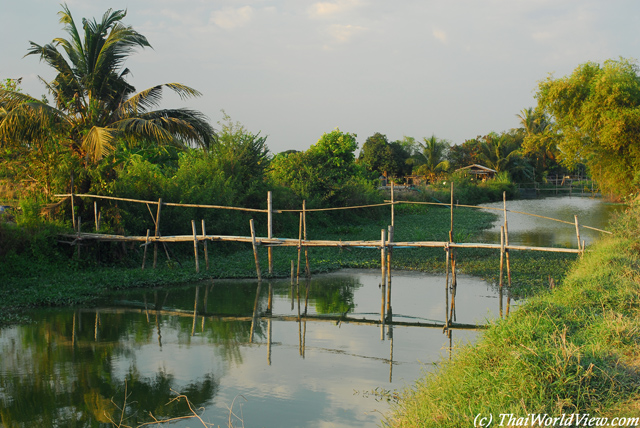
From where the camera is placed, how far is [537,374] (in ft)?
13.3

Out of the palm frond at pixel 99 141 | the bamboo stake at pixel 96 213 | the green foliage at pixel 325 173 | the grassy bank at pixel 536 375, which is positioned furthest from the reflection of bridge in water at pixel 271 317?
the green foliage at pixel 325 173

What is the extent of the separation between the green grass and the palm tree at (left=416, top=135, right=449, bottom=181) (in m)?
35.7

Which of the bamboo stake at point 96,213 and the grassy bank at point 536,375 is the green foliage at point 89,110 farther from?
the grassy bank at point 536,375

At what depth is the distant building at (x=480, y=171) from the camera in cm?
4319

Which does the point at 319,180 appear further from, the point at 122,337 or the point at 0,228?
the point at 122,337

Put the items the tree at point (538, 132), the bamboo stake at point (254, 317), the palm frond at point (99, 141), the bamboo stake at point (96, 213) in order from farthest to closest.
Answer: the tree at point (538, 132) < the bamboo stake at point (96, 213) < the palm frond at point (99, 141) < the bamboo stake at point (254, 317)

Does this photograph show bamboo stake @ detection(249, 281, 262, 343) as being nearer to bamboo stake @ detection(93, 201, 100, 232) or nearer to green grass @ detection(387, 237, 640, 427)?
green grass @ detection(387, 237, 640, 427)

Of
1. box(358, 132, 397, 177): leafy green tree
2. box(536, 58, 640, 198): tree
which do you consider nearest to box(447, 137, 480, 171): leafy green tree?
box(358, 132, 397, 177): leafy green tree

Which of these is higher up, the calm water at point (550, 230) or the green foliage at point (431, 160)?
the green foliage at point (431, 160)

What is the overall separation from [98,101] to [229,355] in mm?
7481

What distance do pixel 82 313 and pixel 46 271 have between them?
2.26 m

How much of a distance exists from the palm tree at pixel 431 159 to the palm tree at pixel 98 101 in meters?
30.7

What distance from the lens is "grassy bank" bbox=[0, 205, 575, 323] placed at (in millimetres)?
9469

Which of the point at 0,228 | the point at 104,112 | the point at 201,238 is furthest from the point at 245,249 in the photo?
the point at 0,228
